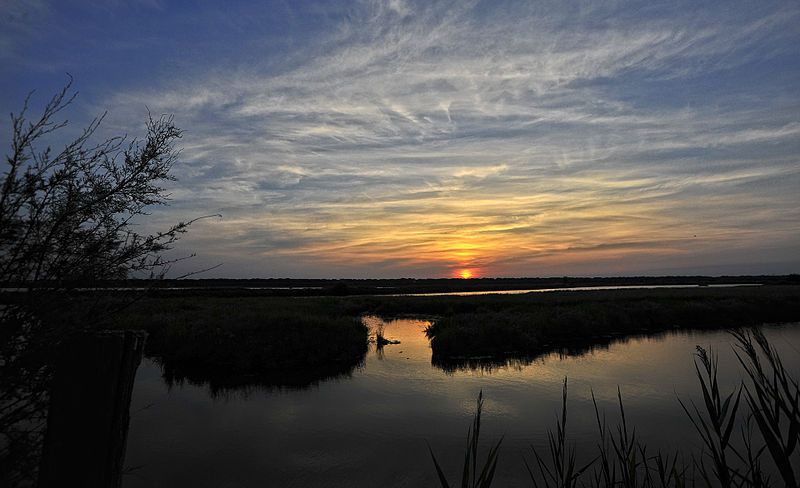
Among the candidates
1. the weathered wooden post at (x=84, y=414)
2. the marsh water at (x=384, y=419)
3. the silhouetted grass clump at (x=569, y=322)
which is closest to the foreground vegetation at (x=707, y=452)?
the marsh water at (x=384, y=419)

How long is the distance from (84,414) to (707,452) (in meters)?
11.3

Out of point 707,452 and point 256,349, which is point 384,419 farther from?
point 256,349

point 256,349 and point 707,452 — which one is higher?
point 256,349

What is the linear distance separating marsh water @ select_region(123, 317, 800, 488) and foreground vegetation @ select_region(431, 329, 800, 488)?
25.5 inches

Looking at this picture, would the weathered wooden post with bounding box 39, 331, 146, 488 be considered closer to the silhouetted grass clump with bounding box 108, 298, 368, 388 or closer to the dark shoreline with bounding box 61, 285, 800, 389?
the dark shoreline with bounding box 61, 285, 800, 389

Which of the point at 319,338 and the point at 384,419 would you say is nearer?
the point at 384,419

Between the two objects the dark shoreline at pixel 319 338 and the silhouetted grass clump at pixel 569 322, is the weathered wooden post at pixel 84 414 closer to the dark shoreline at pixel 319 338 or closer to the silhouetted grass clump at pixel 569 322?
the dark shoreline at pixel 319 338

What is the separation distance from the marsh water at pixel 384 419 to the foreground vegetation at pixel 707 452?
0.65 metres

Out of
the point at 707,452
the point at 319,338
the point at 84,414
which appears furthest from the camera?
the point at 319,338

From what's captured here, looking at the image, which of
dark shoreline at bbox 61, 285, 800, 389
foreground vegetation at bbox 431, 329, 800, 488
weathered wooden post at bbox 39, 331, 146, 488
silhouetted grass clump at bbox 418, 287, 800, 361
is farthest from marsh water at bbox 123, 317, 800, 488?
weathered wooden post at bbox 39, 331, 146, 488

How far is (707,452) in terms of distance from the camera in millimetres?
10188

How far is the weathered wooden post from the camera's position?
246cm

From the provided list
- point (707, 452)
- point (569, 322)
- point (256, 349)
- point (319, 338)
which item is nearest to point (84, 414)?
point (707, 452)

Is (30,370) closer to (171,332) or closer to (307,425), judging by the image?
(307,425)
